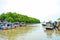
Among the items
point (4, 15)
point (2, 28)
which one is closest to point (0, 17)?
point (4, 15)

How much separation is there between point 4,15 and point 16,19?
18.8 ft

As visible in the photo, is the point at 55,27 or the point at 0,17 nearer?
the point at 55,27

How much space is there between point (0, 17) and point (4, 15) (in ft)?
9.47

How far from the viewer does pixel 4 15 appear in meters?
83.7

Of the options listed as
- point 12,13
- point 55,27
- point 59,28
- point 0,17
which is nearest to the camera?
point 59,28

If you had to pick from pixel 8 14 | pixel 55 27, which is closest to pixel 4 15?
pixel 8 14

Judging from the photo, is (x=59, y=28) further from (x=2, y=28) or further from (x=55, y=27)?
(x=2, y=28)

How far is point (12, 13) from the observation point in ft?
285

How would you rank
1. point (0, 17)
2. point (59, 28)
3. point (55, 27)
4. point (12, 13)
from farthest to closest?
point (12, 13) → point (0, 17) → point (55, 27) → point (59, 28)

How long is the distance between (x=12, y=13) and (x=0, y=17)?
764 cm

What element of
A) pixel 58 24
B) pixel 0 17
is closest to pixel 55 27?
pixel 58 24

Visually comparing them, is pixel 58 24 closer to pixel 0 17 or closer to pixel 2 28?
pixel 2 28

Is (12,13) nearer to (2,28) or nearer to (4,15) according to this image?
(4,15)

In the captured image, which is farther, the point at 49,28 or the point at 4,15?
the point at 4,15
